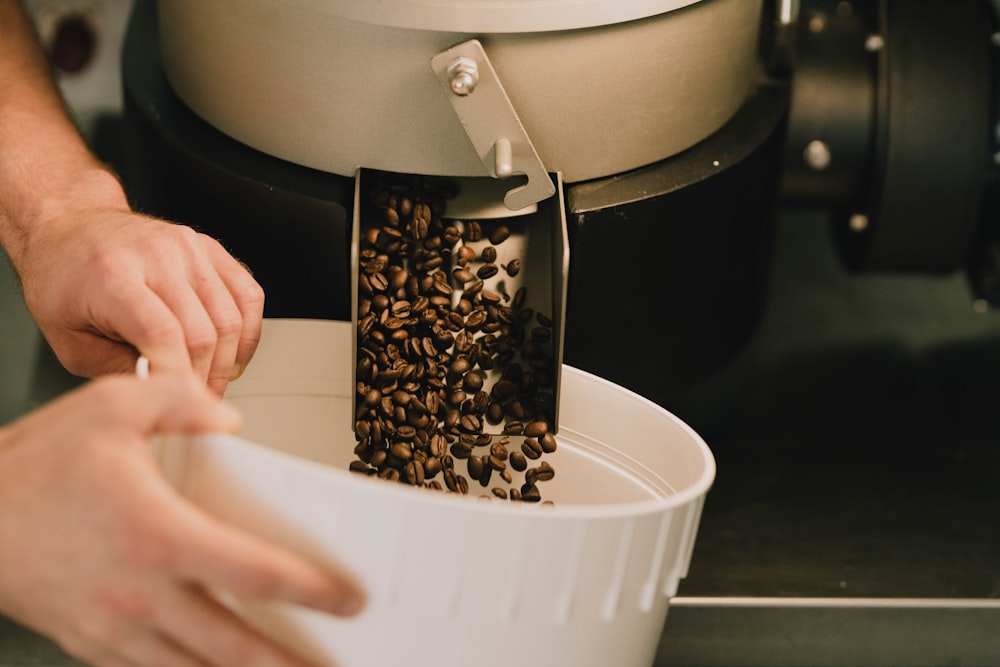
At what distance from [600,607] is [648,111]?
0.36 m

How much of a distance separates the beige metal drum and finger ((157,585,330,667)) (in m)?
0.33

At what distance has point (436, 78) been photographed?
68 cm

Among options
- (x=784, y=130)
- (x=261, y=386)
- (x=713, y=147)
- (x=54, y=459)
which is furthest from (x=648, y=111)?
(x=54, y=459)

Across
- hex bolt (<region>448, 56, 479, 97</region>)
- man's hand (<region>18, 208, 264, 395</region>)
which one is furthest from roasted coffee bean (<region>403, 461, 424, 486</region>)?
hex bolt (<region>448, 56, 479, 97</region>)

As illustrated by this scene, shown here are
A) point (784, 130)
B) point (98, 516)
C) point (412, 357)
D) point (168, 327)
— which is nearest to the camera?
point (98, 516)

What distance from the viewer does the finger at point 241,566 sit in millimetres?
477

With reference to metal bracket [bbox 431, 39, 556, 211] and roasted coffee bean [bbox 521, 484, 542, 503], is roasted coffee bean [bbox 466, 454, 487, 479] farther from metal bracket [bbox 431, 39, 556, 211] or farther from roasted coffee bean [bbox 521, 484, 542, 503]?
metal bracket [bbox 431, 39, 556, 211]

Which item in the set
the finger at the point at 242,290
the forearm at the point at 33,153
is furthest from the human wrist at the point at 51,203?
the finger at the point at 242,290

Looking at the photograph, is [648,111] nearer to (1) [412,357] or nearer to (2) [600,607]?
(1) [412,357]

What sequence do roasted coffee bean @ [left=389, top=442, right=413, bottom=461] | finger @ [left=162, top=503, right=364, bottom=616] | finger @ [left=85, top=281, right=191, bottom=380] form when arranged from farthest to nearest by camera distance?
roasted coffee bean @ [left=389, top=442, right=413, bottom=461] → finger @ [left=85, top=281, right=191, bottom=380] → finger @ [left=162, top=503, right=364, bottom=616]

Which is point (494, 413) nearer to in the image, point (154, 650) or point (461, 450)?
point (461, 450)

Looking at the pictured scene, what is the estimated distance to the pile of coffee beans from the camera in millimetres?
717

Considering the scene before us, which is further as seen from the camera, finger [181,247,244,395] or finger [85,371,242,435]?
finger [181,247,244,395]

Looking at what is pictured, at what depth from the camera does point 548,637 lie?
543mm
